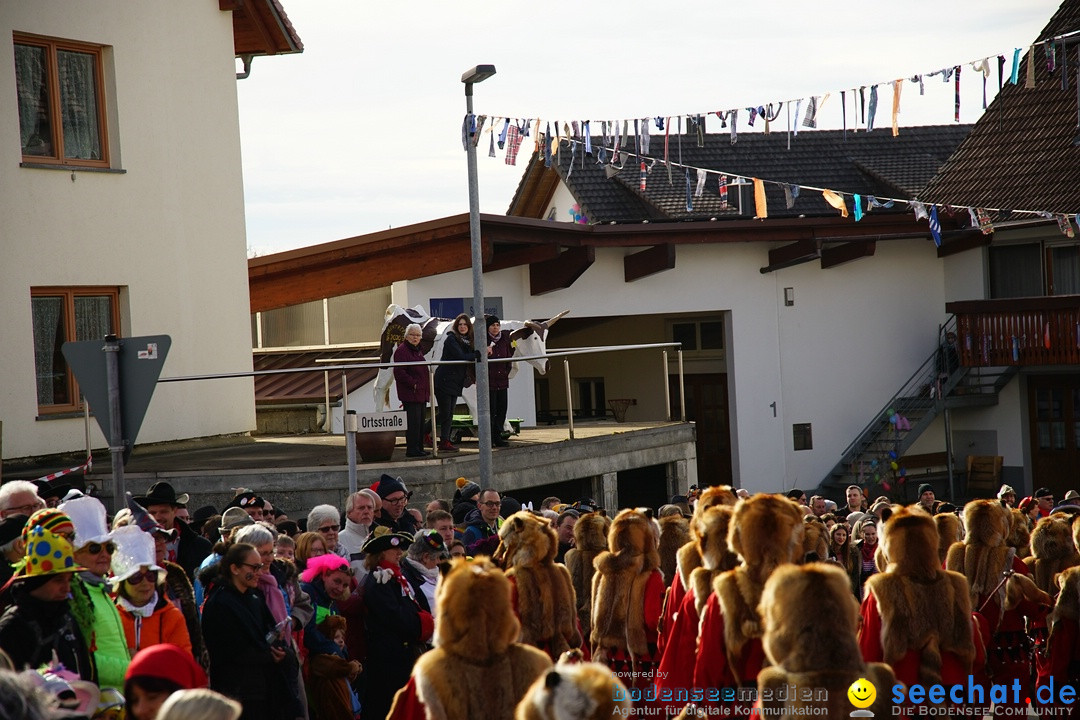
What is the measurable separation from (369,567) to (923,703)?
3269mm

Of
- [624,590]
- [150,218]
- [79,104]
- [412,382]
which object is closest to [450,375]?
[412,382]

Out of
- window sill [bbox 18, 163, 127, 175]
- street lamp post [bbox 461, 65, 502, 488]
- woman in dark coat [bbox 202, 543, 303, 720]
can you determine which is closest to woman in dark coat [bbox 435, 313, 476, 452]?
street lamp post [bbox 461, 65, 502, 488]

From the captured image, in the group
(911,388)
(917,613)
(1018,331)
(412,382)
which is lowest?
(917,613)

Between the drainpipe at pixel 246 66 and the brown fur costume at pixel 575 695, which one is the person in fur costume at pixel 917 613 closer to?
the brown fur costume at pixel 575 695

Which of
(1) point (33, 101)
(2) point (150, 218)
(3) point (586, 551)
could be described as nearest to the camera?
(3) point (586, 551)

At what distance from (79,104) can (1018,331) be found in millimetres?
18658

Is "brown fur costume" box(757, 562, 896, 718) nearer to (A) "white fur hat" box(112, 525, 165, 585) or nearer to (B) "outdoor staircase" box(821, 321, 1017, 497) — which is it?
(A) "white fur hat" box(112, 525, 165, 585)

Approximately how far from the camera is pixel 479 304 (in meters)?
13.8

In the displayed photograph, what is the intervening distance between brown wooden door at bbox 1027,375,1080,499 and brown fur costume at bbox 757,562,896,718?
23295 mm

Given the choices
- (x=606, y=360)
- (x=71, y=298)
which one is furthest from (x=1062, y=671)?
(x=606, y=360)

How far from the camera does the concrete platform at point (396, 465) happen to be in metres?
13.3

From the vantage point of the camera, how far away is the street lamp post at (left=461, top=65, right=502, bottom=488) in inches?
519

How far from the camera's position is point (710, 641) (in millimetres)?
5988

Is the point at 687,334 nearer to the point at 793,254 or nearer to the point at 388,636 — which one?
the point at 793,254
